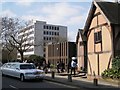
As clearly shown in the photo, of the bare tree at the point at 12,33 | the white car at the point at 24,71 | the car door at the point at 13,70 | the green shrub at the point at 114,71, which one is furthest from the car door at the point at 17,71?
the bare tree at the point at 12,33

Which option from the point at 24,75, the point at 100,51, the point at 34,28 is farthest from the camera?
the point at 34,28

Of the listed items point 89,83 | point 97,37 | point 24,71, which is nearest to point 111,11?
point 97,37

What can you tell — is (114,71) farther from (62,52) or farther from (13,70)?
(62,52)

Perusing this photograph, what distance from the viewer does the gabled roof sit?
24438 mm

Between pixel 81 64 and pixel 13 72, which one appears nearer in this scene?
pixel 13 72

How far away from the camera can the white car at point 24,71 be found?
2448cm

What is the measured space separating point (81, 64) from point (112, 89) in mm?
25329

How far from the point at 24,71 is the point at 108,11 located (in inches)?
359

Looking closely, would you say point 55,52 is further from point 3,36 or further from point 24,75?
point 24,75

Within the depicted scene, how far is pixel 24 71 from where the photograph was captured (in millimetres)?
24875

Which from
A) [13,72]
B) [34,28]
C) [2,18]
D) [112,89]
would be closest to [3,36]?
[2,18]

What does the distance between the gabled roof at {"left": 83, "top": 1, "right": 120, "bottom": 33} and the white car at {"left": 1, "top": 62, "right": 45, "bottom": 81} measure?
7.05 metres

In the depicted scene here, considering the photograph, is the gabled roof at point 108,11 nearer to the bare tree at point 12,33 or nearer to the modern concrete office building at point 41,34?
the bare tree at point 12,33

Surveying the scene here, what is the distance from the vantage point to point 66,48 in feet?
195
